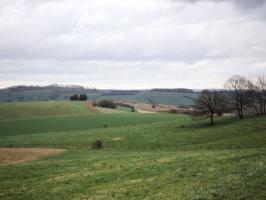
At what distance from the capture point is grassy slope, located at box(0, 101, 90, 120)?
125 meters

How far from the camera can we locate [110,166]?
32.4 metres

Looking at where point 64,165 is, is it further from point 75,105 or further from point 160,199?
point 75,105

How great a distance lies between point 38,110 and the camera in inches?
5261

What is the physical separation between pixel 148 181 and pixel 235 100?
71358mm

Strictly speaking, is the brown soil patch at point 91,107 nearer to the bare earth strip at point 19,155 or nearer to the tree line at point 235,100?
the tree line at point 235,100

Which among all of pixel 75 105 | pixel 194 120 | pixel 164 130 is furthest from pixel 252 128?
pixel 75 105

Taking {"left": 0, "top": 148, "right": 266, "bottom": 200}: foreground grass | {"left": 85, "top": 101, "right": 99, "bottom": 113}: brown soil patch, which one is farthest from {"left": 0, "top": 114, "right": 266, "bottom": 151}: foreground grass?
{"left": 85, "top": 101, "right": 99, "bottom": 113}: brown soil patch

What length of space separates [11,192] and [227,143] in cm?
3405

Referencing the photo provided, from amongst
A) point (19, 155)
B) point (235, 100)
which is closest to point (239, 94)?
point (235, 100)

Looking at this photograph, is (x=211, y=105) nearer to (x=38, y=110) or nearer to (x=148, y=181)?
(x=148, y=181)

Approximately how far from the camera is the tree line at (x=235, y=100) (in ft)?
273

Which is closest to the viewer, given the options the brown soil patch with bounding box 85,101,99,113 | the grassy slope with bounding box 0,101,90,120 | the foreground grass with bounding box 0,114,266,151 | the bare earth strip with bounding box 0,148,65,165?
the bare earth strip with bounding box 0,148,65,165

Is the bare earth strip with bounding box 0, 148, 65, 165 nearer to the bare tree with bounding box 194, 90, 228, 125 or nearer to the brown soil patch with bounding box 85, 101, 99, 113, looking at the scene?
the bare tree with bounding box 194, 90, 228, 125

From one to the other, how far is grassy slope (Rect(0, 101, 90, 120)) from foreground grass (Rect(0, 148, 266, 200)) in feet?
312
